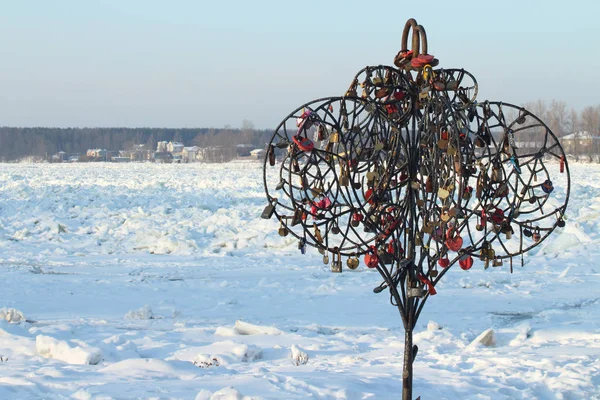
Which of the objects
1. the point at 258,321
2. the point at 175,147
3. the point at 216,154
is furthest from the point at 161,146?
the point at 258,321

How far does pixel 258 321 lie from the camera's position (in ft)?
25.8

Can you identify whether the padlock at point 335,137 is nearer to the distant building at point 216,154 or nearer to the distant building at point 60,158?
the distant building at point 216,154

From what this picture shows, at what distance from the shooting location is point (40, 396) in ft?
15.4

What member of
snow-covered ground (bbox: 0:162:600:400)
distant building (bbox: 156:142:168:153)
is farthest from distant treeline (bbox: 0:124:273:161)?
snow-covered ground (bbox: 0:162:600:400)

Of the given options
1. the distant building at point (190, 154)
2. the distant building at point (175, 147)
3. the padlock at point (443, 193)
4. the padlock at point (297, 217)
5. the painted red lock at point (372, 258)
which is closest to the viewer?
the padlock at point (443, 193)

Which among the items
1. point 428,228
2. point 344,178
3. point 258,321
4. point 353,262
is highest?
point 344,178

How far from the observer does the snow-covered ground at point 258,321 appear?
5133 millimetres

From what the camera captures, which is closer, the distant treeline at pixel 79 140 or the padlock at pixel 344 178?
the padlock at pixel 344 178

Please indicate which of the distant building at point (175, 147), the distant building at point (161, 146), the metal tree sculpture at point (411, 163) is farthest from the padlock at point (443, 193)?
the distant building at point (161, 146)

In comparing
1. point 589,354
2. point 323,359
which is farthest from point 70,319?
point 589,354

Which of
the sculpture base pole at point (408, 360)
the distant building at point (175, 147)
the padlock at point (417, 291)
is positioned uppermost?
the distant building at point (175, 147)

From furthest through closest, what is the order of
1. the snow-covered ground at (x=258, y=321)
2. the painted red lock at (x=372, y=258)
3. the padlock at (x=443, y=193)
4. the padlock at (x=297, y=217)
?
the snow-covered ground at (x=258, y=321) → the painted red lock at (x=372, y=258) → the padlock at (x=297, y=217) → the padlock at (x=443, y=193)

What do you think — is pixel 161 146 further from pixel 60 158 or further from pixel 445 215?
pixel 445 215

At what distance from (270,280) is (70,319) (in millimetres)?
3089
